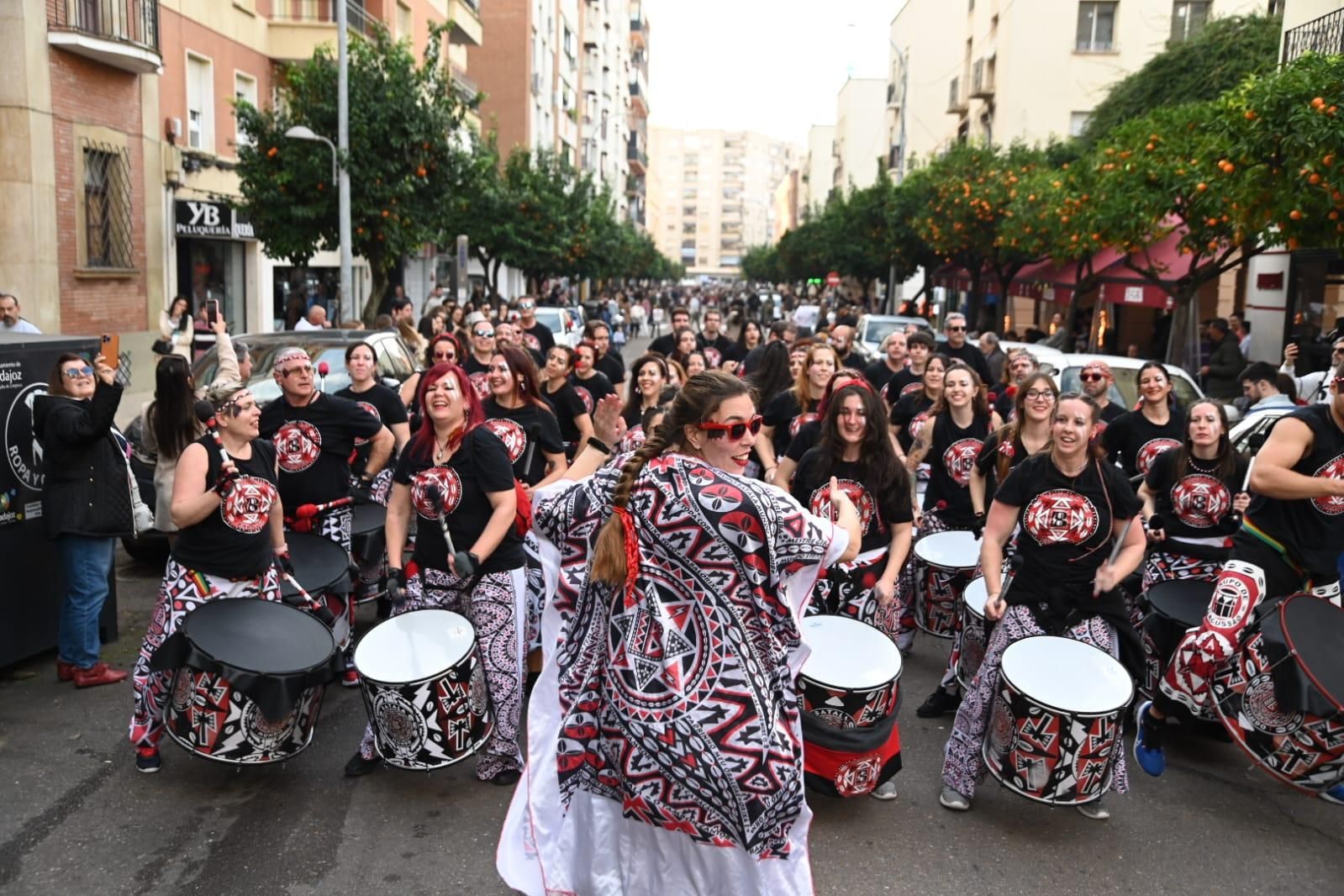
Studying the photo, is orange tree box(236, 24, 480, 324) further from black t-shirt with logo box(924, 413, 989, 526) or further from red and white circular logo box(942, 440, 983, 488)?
red and white circular logo box(942, 440, 983, 488)

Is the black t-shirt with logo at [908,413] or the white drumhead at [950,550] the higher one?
the black t-shirt with logo at [908,413]

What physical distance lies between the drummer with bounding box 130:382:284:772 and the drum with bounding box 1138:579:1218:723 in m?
3.99

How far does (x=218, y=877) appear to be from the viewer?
439 cm

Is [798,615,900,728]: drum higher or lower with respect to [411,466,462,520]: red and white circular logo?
lower

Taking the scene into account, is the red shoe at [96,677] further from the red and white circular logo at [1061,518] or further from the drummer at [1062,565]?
the red and white circular logo at [1061,518]

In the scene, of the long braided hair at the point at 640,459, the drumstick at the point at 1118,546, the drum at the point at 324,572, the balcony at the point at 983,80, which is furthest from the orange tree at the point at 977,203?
the long braided hair at the point at 640,459

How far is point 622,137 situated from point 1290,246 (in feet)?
264

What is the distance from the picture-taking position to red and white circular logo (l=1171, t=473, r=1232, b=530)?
6309mm

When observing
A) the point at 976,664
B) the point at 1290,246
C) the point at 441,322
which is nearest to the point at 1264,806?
the point at 976,664

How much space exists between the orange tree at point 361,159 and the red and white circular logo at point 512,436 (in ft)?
47.4

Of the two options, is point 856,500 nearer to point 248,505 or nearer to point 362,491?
point 248,505

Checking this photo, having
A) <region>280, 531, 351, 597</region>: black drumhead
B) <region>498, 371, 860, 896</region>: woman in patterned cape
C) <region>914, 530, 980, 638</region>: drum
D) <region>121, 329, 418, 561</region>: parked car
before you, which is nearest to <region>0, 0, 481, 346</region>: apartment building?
<region>121, 329, 418, 561</region>: parked car

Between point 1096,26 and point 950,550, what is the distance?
126 feet

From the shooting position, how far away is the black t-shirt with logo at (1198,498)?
6.31 meters
